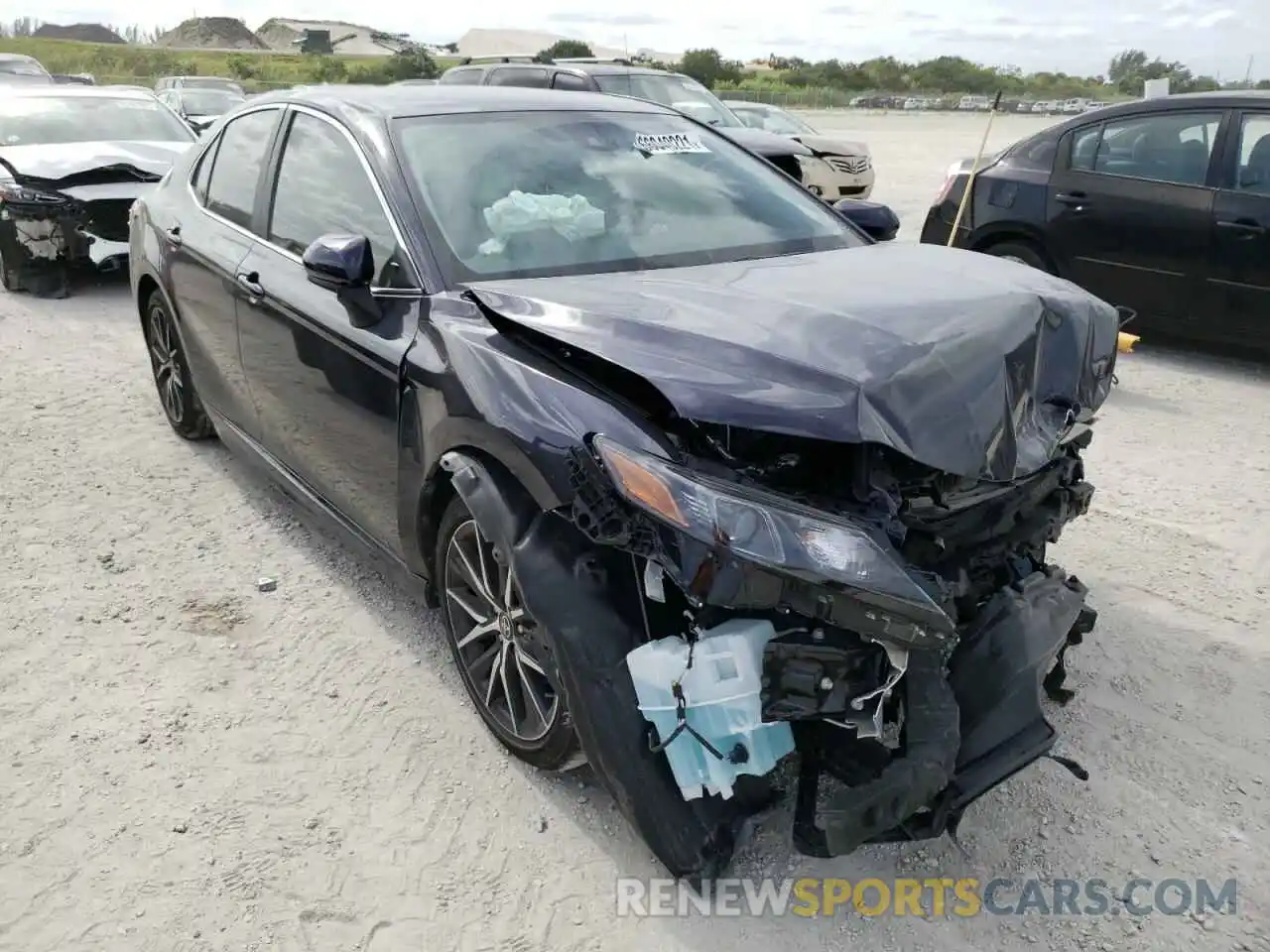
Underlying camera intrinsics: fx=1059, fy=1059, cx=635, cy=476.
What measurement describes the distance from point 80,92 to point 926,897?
10551mm

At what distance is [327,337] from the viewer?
336cm

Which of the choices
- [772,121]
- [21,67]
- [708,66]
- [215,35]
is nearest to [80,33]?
[215,35]

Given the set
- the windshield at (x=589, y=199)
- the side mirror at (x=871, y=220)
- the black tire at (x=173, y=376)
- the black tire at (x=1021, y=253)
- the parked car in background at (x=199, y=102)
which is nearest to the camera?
the windshield at (x=589, y=199)

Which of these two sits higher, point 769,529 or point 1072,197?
point 1072,197

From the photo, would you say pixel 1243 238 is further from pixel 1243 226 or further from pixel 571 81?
pixel 571 81

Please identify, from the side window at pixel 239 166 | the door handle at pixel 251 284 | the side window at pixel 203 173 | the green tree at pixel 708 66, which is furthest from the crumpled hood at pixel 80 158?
the green tree at pixel 708 66

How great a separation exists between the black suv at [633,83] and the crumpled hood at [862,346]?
8.22 metres

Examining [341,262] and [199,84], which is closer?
[341,262]

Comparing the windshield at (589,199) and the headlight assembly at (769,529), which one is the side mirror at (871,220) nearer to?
the windshield at (589,199)

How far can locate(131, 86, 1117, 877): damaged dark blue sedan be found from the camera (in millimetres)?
2211

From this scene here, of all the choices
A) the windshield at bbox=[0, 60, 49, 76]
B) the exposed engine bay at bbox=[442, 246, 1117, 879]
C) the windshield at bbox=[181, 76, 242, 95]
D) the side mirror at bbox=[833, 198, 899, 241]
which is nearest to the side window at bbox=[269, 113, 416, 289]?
the exposed engine bay at bbox=[442, 246, 1117, 879]

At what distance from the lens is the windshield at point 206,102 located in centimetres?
1903

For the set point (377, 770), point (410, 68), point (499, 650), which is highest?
point (410, 68)

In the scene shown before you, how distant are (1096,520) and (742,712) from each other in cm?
286
